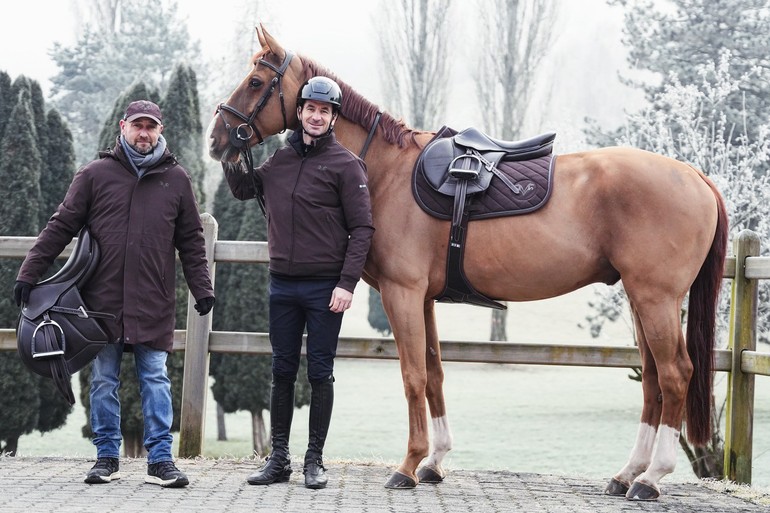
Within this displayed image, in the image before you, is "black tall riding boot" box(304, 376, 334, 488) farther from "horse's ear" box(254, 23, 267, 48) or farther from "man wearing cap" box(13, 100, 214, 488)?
"horse's ear" box(254, 23, 267, 48)

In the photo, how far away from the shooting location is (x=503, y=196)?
4516 millimetres

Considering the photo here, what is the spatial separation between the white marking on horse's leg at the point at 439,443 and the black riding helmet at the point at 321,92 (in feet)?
5.82

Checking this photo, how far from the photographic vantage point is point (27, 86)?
34.7ft

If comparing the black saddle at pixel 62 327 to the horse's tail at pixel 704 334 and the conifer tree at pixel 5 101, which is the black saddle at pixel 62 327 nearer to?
the horse's tail at pixel 704 334

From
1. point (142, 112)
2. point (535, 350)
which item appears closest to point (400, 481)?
point (535, 350)

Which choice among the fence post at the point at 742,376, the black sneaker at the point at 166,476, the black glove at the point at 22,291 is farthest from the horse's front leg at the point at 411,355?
the fence post at the point at 742,376

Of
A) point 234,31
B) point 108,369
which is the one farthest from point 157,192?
point 234,31

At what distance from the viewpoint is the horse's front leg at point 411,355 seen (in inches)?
175

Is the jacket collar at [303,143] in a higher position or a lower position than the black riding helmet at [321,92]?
lower

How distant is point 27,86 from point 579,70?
76058 millimetres

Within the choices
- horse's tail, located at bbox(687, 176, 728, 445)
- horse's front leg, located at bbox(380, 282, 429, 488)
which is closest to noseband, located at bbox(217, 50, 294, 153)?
horse's front leg, located at bbox(380, 282, 429, 488)

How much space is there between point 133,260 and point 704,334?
9.44 feet

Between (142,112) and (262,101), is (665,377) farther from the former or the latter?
(142,112)

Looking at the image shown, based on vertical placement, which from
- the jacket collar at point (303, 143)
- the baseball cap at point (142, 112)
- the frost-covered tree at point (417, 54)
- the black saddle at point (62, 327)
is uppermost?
the frost-covered tree at point (417, 54)
